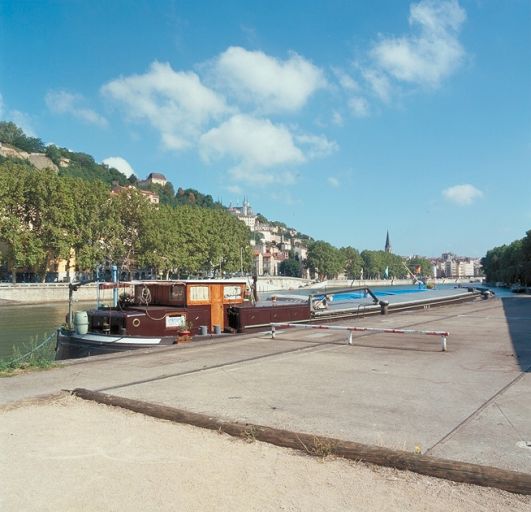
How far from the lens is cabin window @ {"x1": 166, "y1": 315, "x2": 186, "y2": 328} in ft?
59.7

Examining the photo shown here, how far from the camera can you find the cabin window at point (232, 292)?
795 inches

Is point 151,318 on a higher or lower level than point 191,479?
higher

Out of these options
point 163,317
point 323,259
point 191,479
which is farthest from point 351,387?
point 323,259

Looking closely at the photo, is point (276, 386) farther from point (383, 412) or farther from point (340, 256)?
point (340, 256)

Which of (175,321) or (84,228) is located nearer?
(175,321)

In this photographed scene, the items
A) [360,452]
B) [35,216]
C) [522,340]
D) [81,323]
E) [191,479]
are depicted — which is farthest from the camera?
[35,216]

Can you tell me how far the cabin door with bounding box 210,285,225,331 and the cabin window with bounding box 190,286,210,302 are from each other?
35 cm

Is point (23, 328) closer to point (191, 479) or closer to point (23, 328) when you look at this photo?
point (23, 328)

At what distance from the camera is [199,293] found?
19156 millimetres

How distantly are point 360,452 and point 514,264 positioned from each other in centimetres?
12116

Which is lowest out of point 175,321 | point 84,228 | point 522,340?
point 522,340

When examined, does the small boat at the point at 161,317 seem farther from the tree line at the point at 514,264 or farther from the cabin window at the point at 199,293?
the tree line at the point at 514,264

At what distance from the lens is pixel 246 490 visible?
459 cm

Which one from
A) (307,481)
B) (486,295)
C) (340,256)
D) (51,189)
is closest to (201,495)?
(307,481)
